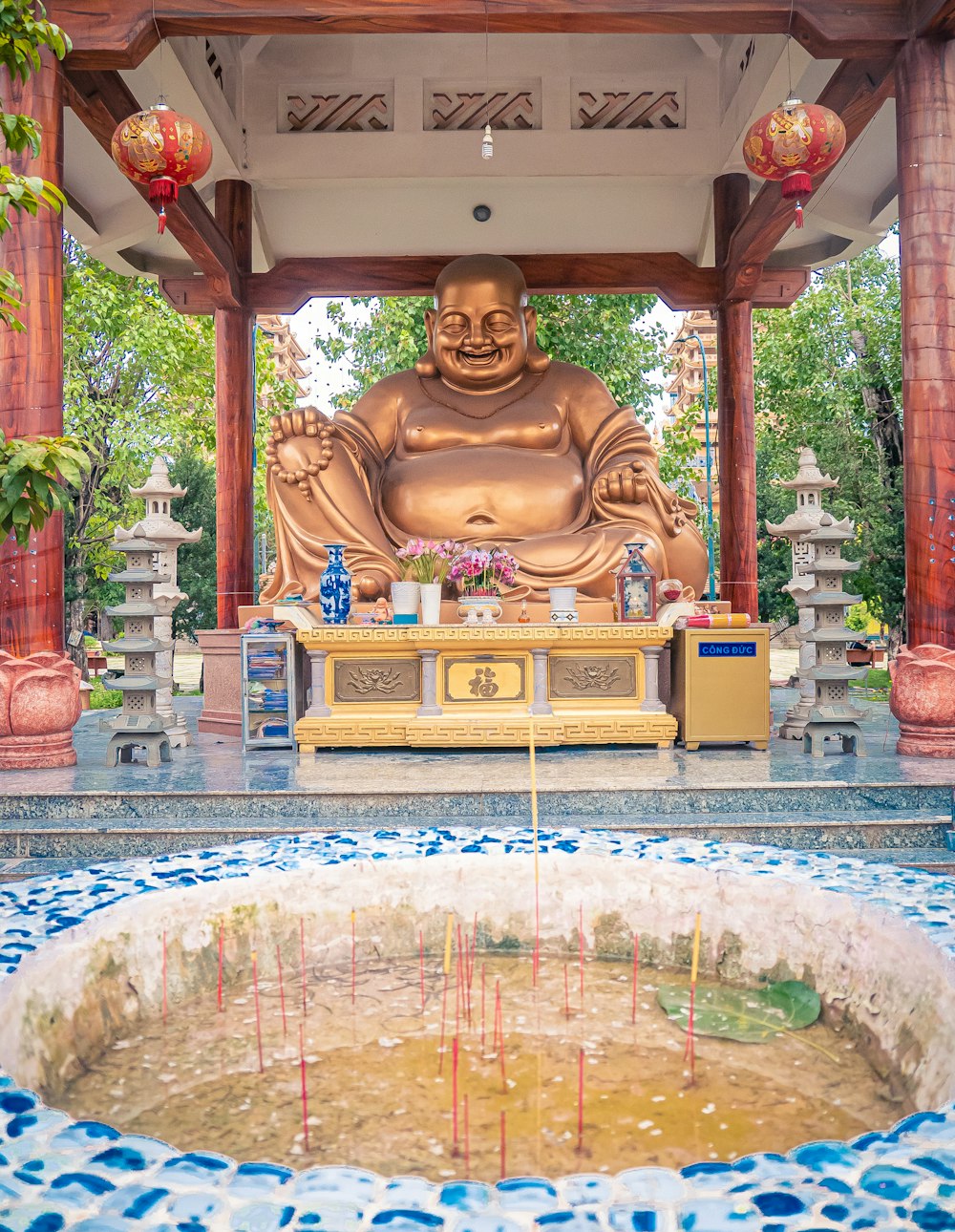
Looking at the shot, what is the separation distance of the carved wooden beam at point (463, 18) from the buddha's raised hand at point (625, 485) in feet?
8.01

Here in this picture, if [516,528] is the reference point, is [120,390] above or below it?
above

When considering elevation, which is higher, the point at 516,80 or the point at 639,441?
the point at 516,80

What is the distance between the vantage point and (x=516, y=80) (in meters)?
7.85

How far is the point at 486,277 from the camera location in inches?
286

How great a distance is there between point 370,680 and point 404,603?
442mm

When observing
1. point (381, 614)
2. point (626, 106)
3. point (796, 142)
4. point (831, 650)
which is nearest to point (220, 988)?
point (381, 614)

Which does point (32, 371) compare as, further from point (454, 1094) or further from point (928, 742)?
point (928, 742)

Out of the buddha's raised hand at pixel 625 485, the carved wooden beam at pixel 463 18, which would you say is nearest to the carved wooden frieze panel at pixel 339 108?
the carved wooden beam at pixel 463 18

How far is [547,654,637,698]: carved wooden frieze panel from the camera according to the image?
533 cm

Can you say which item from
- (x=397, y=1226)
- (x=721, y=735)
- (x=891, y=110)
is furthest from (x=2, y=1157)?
(x=891, y=110)

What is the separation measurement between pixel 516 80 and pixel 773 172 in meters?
3.48

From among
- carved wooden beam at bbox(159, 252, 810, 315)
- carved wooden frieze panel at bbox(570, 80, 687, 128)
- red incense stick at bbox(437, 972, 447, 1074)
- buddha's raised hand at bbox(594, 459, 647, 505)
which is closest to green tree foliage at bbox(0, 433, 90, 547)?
red incense stick at bbox(437, 972, 447, 1074)

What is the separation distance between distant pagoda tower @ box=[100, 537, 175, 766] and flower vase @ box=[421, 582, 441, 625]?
4.27 feet

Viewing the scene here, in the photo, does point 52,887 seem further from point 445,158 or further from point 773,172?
point 445,158
